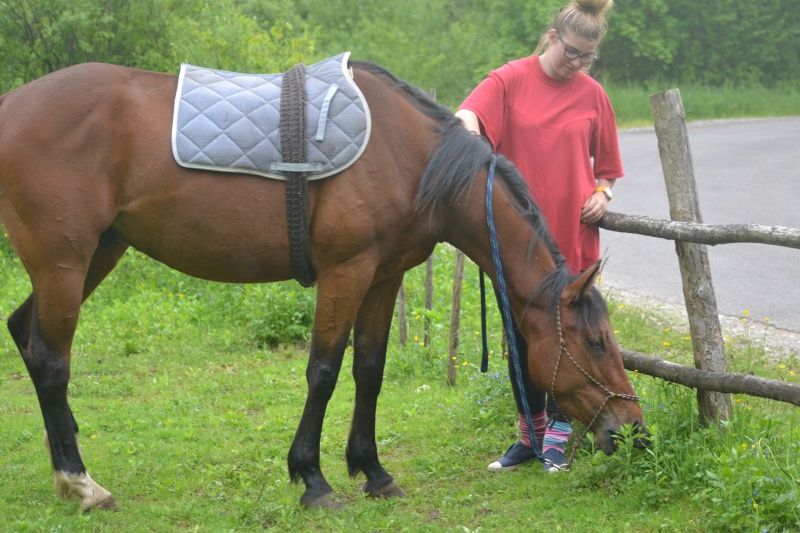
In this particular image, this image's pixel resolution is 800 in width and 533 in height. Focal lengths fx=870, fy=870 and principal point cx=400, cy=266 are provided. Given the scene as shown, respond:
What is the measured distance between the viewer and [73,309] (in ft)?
12.9

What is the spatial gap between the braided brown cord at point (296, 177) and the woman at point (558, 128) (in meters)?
0.82

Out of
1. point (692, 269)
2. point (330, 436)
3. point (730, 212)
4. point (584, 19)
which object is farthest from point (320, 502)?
point (730, 212)

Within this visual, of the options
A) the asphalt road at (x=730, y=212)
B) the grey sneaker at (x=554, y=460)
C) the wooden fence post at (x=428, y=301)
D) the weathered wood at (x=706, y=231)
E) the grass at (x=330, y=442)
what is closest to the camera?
the weathered wood at (x=706, y=231)

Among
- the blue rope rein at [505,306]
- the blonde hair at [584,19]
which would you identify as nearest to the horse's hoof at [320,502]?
the blue rope rein at [505,306]

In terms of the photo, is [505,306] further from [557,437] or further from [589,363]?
[557,437]

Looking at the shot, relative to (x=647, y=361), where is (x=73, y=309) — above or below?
above

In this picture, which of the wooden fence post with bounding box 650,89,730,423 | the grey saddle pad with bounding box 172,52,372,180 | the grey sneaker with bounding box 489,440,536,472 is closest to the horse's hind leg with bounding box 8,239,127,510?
the grey saddle pad with bounding box 172,52,372,180

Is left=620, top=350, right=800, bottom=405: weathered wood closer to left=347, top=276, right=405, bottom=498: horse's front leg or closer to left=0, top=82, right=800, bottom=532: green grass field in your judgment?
left=0, top=82, right=800, bottom=532: green grass field

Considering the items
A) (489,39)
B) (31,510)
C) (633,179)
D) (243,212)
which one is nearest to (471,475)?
(243,212)

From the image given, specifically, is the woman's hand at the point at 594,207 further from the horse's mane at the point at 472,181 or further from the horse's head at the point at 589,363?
the horse's head at the point at 589,363

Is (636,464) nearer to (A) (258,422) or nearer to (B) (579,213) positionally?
(B) (579,213)

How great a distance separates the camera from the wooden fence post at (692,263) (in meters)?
4.11

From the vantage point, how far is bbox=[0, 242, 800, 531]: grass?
150 inches

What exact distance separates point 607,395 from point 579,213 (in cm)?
93
